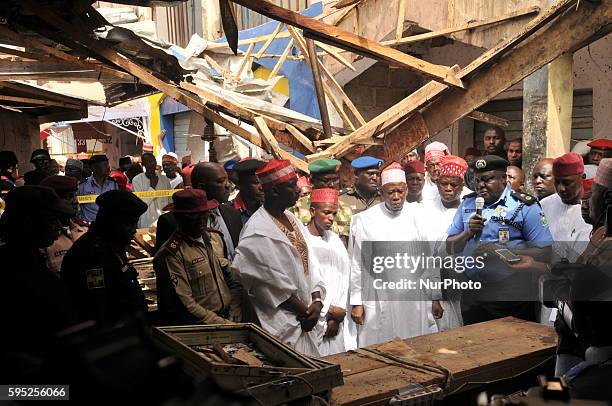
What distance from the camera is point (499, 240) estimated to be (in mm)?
4383

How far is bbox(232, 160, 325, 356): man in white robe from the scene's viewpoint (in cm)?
369

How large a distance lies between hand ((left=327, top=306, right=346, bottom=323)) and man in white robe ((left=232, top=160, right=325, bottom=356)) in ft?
1.19

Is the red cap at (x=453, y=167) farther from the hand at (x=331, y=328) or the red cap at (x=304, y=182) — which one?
the hand at (x=331, y=328)

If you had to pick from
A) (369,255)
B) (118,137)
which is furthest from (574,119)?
(118,137)

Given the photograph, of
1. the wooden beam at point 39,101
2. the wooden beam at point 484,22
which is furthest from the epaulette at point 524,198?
the wooden beam at point 39,101

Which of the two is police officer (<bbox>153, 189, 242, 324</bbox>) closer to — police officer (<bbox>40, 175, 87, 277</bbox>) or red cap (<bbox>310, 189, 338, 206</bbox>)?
police officer (<bbox>40, 175, 87, 277</bbox>)

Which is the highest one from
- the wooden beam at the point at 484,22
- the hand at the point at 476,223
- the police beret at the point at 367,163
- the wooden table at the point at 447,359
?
the wooden beam at the point at 484,22

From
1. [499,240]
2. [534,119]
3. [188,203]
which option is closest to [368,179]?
[499,240]

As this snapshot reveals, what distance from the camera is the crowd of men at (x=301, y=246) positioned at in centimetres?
255

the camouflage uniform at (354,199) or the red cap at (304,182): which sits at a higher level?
the red cap at (304,182)

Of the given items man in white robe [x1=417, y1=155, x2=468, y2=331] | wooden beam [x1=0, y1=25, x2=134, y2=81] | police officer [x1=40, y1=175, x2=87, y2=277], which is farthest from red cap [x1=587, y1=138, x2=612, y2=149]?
wooden beam [x1=0, y1=25, x2=134, y2=81]

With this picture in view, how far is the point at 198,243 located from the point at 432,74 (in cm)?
303

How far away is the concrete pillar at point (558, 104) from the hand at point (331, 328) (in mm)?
3675

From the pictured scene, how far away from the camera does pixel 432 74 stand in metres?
5.54
